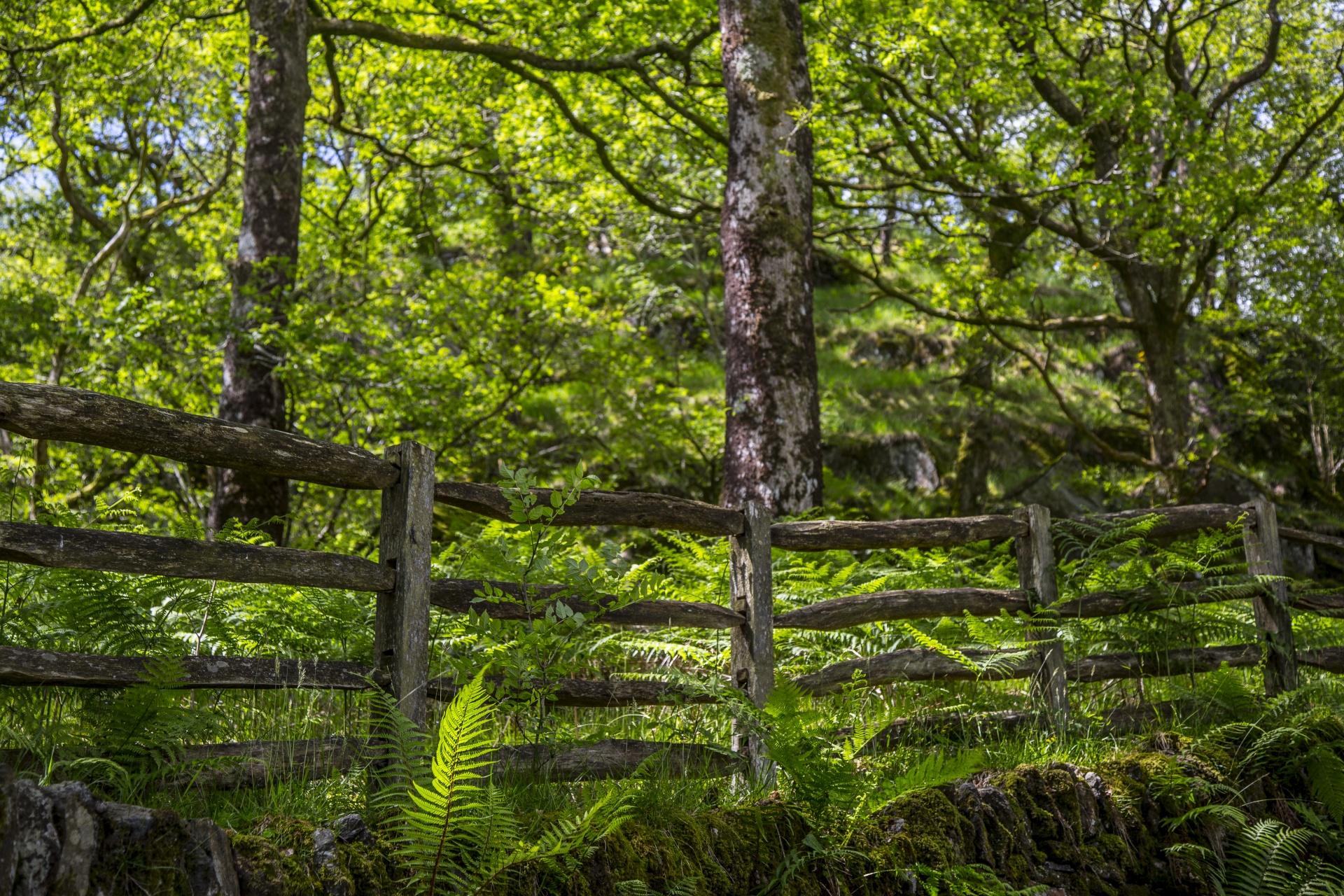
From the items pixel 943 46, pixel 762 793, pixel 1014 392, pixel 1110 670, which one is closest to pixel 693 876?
pixel 762 793

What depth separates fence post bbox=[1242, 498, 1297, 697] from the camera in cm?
622

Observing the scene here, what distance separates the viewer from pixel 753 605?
482 cm

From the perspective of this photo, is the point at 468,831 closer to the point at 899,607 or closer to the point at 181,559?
the point at 181,559

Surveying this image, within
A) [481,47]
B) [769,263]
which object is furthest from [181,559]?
[481,47]

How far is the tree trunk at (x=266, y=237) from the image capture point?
27.1ft

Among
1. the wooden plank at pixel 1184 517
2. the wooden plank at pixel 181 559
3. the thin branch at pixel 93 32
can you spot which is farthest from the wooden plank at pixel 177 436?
the thin branch at pixel 93 32

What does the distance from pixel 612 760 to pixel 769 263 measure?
4.64 meters

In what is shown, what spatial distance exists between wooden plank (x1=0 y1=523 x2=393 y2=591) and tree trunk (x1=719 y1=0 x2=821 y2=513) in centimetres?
397

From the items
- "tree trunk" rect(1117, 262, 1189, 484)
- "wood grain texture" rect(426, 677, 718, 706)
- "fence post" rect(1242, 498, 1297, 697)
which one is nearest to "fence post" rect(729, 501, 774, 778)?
"wood grain texture" rect(426, 677, 718, 706)

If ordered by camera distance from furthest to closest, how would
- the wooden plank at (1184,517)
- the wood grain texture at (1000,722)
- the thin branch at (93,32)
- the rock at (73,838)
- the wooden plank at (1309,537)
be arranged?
the thin branch at (93,32) → the wooden plank at (1309,537) → the wooden plank at (1184,517) → the wood grain texture at (1000,722) → the rock at (73,838)

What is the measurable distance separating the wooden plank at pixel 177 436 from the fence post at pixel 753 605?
189 centimetres

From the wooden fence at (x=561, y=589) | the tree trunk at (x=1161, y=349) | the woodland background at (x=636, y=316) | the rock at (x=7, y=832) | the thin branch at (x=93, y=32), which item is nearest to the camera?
the rock at (x=7, y=832)

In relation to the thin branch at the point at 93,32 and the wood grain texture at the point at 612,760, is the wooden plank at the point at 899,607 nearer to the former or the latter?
the wood grain texture at the point at 612,760

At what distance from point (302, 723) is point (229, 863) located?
1733 mm
